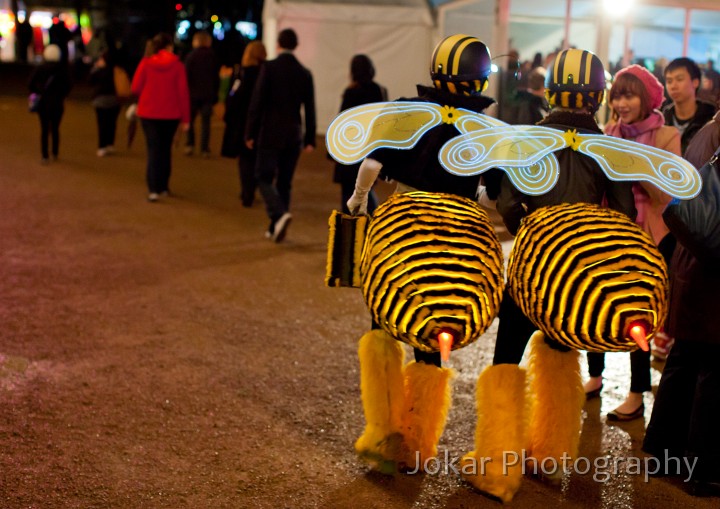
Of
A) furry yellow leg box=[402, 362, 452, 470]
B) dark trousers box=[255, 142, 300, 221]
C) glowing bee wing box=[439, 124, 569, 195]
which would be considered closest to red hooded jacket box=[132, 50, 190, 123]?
dark trousers box=[255, 142, 300, 221]

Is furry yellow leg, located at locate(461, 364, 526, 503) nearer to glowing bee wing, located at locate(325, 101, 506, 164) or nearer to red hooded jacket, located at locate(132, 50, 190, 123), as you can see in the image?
glowing bee wing, located at locate(325, 101, 506, 164)

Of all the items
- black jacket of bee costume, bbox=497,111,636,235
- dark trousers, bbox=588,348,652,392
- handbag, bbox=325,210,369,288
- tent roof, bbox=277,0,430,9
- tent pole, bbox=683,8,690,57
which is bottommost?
dark trousers, bbox=588,348,652,392

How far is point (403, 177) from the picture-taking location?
3801 millimetres

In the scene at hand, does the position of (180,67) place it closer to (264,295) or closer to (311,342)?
(264,295)

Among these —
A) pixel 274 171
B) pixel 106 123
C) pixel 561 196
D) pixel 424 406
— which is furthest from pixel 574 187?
pixel 106 123

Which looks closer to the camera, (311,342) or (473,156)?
(473,156)

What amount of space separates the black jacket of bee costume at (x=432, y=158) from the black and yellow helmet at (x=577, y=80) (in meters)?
0.31

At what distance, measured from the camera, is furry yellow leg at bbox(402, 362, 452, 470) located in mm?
3746

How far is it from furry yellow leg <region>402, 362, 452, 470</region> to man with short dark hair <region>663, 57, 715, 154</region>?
10.5 feet

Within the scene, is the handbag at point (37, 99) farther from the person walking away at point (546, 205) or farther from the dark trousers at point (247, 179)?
the person walking away at point (546, 205)

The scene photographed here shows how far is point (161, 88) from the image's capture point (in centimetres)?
1017

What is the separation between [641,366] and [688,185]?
1.66 metres

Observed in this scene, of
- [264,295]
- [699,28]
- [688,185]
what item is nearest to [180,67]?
[264,295]

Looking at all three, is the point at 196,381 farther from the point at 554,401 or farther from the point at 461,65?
the point at 461,65
